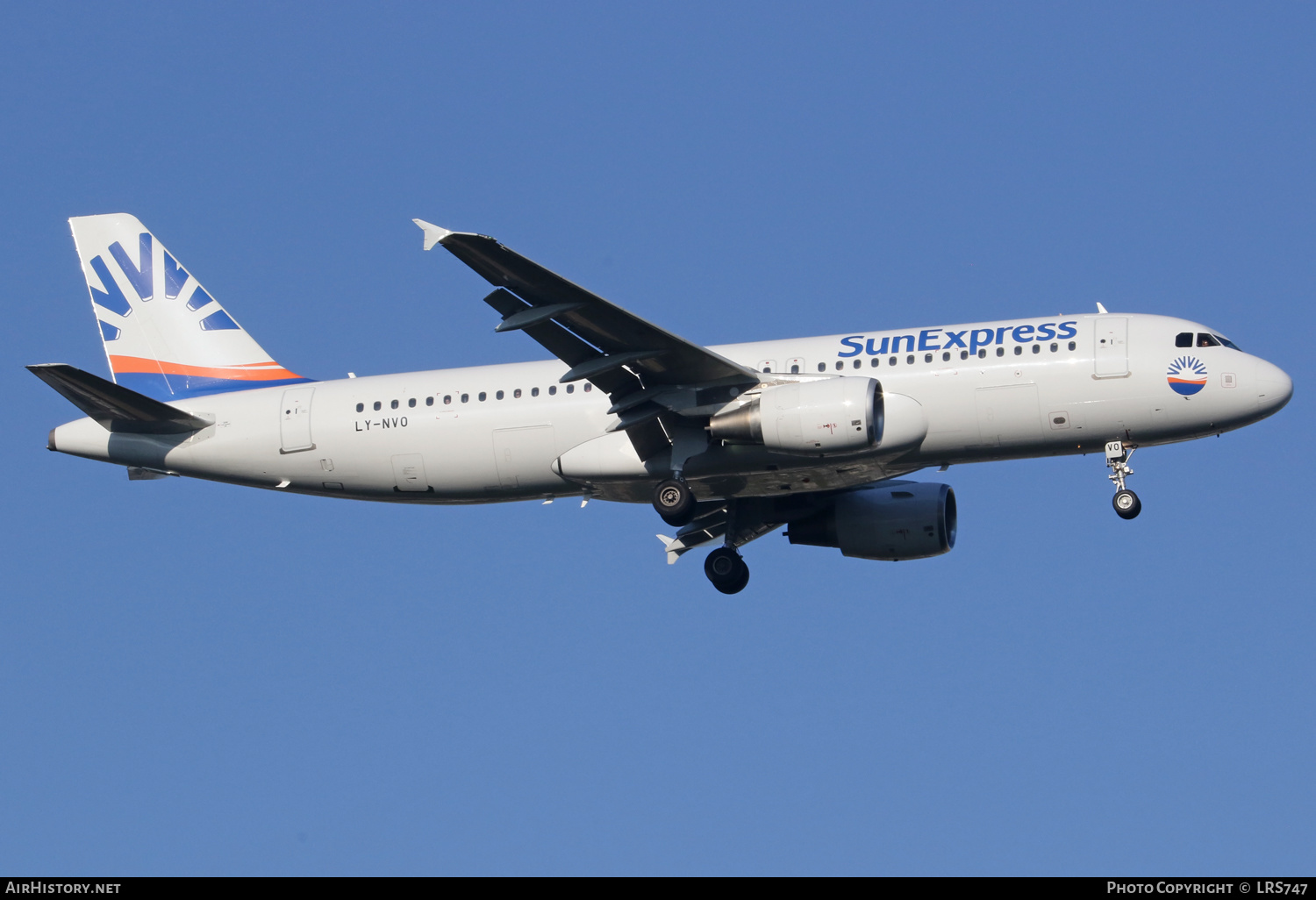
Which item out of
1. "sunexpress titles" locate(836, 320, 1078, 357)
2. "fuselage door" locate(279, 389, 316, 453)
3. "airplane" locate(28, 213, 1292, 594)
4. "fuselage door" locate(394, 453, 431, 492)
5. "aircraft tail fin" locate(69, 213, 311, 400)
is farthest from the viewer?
"aircraft tail fin" locate(69, 213, 311, 400)

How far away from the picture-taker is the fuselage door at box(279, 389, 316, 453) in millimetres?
38125

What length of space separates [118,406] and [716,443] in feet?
46.4

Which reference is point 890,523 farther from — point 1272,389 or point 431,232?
point 431,232

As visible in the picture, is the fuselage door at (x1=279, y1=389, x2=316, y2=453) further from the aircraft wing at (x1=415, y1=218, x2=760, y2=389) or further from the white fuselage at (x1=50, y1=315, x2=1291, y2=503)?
the aircraft wing at (x1=415, y1=218, x2=760, y2=389)

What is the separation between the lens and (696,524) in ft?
135

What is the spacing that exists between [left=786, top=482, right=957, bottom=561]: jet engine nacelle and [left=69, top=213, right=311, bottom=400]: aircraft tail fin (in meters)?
13.7

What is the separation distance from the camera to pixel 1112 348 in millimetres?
34281

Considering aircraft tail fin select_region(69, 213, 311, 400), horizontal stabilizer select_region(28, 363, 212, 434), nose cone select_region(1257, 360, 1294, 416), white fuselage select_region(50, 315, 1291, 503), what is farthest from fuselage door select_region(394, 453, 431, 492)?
nose cone select_region(1257, 360, 1294, 416)

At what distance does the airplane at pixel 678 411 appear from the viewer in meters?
→ 33.9

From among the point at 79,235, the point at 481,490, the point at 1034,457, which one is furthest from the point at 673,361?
the point at 79,235
